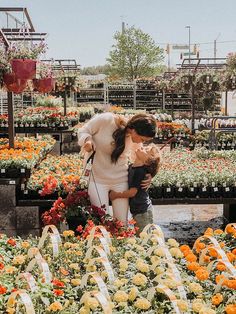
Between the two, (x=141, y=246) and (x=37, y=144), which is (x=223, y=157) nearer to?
(x=37, y=144)

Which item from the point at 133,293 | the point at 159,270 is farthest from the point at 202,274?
the point at 133,293

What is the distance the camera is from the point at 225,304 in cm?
208

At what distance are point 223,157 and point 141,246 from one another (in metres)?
4.15

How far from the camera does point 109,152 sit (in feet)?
12.6

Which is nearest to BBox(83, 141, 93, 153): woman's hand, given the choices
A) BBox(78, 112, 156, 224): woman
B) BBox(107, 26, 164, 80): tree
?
BBox(78, 112, 156, 224): woman

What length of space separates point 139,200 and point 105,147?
480 millimetres

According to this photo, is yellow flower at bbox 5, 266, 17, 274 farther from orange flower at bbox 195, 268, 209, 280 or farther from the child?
the child

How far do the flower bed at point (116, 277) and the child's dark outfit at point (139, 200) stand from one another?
109cm

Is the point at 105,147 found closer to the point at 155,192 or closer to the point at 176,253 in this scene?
the point at 155,192

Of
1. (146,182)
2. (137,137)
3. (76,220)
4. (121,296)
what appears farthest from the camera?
(146,182)

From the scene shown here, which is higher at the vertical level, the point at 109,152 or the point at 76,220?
the point at 109,152

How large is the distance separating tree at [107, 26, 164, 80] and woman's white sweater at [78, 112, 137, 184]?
34.1 metres

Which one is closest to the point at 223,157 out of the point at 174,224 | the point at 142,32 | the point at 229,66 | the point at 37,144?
the point at 174,224

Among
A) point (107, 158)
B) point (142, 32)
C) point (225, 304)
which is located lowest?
point (225, 304)
